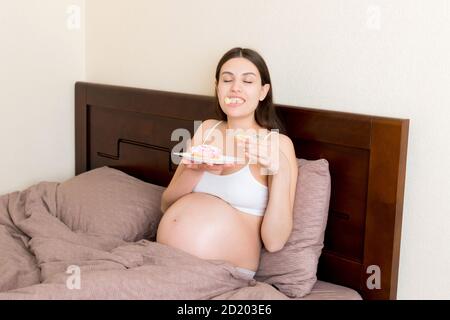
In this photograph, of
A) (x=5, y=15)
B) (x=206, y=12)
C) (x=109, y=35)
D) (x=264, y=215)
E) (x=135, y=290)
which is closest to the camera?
(x=135, y=290)

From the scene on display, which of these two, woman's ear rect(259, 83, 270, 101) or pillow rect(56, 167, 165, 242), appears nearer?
woman's ear rect(259, 83, 270, 101)

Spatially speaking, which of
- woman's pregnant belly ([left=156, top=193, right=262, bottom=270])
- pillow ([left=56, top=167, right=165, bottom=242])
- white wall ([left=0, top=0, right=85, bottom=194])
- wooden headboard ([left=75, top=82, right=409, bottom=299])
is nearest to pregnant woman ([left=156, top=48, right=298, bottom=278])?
woman's pregnant belly ([left=156, top=193, right=262, bottom=270])

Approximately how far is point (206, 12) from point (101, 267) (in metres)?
1.05

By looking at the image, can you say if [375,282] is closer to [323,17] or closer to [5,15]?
[323,17]

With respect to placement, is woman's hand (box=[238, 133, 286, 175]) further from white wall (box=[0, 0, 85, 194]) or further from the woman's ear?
white wall (box=[0, 0, 85, 194])

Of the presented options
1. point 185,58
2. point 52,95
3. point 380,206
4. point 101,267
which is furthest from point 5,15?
point 380,206

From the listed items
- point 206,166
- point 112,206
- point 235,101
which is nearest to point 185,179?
point 206,166

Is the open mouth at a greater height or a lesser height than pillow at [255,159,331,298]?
greater

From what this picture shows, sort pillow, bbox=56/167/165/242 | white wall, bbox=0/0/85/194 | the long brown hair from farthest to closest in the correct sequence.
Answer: white wall, bbox=0/0/85/194, pillow, bbox=56/167/165/242, the long brown hair

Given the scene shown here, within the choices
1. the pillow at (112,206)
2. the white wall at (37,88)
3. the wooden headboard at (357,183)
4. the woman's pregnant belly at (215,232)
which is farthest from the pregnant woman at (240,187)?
the white wall at (37,88)

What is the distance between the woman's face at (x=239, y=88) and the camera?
1789mm

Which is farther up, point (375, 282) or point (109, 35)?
point (109, 35)

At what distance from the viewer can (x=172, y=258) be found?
5.42 ft

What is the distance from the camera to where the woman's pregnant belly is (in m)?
1.71
